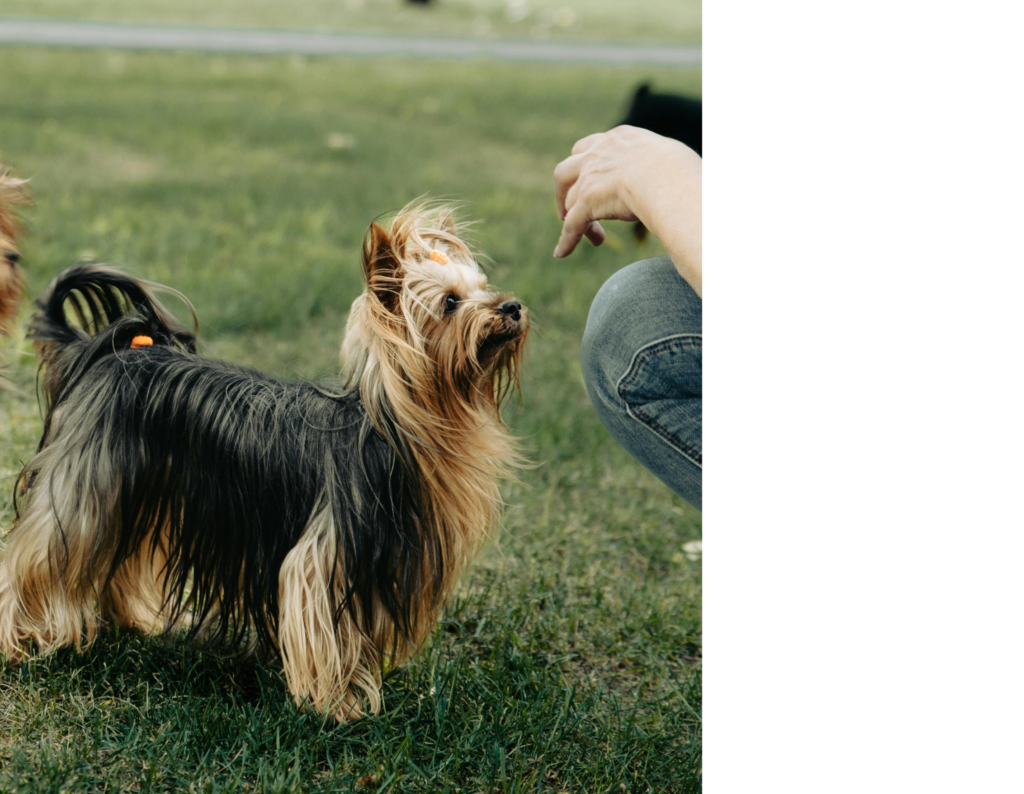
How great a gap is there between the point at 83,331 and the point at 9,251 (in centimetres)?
37

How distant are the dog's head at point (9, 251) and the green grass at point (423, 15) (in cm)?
1500

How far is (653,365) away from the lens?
211 centimetres

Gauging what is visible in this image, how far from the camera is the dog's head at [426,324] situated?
6.98 ft

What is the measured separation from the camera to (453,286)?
85.4 inches

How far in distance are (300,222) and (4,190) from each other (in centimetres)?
434

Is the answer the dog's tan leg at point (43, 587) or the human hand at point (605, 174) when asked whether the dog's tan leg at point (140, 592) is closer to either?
the dog's tan leg at point (43, 587)

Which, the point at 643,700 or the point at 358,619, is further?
the point at 643,700

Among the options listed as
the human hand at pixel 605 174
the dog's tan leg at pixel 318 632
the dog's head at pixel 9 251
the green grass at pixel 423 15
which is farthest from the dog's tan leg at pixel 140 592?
the green grass at pixel 423 15

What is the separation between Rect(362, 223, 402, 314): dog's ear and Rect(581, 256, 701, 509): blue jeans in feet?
1.52

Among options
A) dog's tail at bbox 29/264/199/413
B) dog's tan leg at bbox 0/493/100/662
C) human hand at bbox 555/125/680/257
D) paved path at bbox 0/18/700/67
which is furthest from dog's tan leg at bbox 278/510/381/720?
paved path at bbox 0/18/700/67

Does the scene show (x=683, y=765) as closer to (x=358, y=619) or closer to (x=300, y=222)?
(x=358, y=619)

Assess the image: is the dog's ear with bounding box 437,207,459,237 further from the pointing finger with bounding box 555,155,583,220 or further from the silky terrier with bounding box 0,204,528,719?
the pointing finger with bounding box 555,155,583,220
